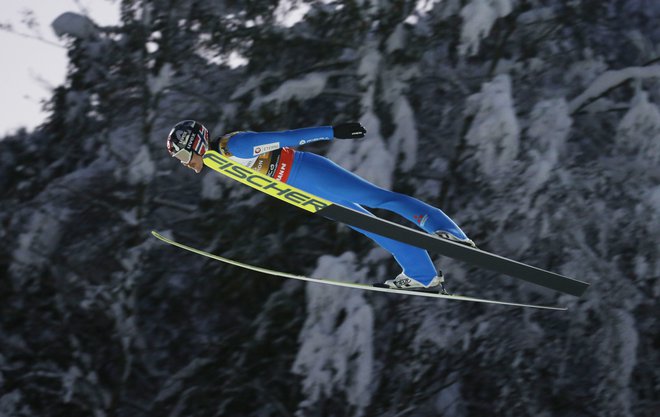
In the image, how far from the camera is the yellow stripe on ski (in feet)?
14.3

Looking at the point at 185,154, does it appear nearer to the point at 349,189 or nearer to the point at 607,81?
the point at 349,189

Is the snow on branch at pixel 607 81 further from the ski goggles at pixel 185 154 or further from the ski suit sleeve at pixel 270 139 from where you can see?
the ski goggles at pixel 185 154

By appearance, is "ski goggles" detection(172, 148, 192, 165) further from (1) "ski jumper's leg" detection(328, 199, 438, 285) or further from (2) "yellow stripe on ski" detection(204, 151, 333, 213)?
(1) "ski jumper's leg" detection(328, 199, 438, 285)

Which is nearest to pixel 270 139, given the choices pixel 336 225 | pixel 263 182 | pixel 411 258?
pixel 263 182

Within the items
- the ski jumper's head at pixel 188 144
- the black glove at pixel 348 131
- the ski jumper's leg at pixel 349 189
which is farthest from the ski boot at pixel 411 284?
the ski jumper's head at pixel 188 144

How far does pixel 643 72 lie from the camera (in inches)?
328

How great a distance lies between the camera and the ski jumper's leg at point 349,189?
4.29m

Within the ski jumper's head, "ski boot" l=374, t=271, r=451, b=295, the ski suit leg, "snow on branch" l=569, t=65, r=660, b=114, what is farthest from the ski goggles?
"snow on branch" l=569, t=65, r=660, b=114

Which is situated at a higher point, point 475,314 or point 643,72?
point 643,72

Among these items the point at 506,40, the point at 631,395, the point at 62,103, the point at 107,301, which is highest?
the point at 62,103

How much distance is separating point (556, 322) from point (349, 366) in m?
2.07

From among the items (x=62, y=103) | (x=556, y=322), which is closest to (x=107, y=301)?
(x=62, y=103)

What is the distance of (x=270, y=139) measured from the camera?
4289mm

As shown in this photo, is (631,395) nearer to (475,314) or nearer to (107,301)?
(475,314)
